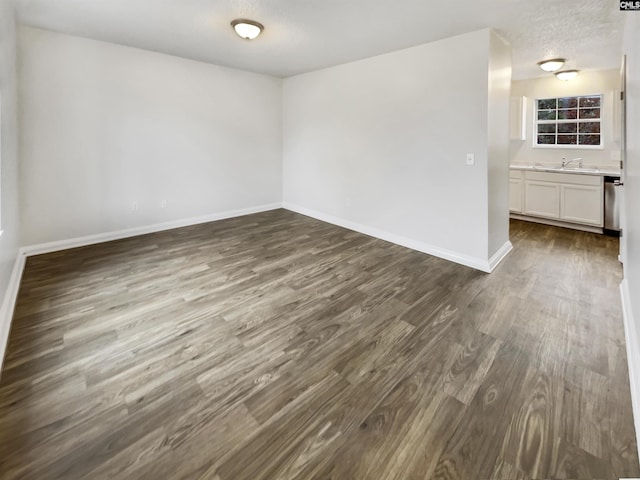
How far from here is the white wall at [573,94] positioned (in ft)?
17.0

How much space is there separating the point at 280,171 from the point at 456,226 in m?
3.90

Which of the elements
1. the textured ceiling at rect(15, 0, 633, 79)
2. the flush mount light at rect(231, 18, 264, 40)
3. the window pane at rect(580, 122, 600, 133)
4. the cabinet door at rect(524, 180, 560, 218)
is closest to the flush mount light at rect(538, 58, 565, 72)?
the textured ceiling at rect(15, 0, 633, 79)

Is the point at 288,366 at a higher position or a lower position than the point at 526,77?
lower

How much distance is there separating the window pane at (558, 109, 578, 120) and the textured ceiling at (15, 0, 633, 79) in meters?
1.21

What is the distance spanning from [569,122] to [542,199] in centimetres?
161

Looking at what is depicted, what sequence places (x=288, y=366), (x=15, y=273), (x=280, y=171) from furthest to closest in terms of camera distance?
(x=280, y=171) < (x=15, y=273) < (x=288, y=366)

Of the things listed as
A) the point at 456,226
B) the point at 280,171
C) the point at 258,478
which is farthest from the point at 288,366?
the point at 280,171

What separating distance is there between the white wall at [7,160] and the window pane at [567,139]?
7.64 metres

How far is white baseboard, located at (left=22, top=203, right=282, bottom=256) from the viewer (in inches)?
163

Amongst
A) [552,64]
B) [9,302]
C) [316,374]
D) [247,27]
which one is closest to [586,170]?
[552,64]

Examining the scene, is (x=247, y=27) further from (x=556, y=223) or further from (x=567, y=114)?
(x=567, y=114)

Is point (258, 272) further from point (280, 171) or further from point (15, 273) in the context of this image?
point (280, 171)

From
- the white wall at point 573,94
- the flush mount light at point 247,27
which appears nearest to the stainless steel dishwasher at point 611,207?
the white wall at point 573,94

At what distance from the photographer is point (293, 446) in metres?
1.54
